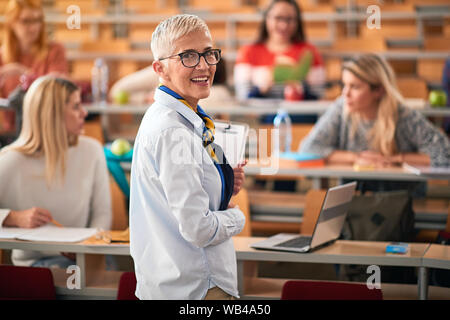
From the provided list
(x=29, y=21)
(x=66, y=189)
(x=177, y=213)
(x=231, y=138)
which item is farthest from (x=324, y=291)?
(x=29, y=21)

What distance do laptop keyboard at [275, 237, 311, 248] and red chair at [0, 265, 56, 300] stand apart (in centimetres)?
83

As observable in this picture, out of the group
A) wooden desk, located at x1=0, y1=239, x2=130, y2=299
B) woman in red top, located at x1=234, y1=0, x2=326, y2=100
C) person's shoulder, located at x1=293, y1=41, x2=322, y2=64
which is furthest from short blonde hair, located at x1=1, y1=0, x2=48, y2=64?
wooden desk, located at x1=0, y1=239, x2=130, y2=299

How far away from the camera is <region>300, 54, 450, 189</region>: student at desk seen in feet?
10.8

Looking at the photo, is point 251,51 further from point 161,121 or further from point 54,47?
point 161,121

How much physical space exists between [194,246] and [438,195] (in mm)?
2359

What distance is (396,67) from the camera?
644 centimetres

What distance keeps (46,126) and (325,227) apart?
1231 mm

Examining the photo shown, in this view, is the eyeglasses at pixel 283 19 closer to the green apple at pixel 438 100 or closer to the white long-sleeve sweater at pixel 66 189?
the green apple at pixel 438 100

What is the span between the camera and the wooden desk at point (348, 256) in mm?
2078

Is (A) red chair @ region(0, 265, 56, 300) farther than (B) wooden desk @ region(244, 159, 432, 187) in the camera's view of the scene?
No

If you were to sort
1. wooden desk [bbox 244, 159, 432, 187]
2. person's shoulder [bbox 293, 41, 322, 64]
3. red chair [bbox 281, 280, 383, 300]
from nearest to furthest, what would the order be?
red chair [bbox 281, 280, 383, 300] < wooden desk [bbox 244, 159, 432, 187] < person's shoulder [bbox 293, 41, 322, 64]

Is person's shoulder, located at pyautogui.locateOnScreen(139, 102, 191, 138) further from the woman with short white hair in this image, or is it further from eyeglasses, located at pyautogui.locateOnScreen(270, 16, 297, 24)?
eyeglasses, located at pyautogui.locateOnScreen(270, 16, 297, 24)

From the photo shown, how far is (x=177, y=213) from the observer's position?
1471 mm

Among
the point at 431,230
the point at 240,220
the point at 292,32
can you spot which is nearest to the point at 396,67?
the point at 292,32
